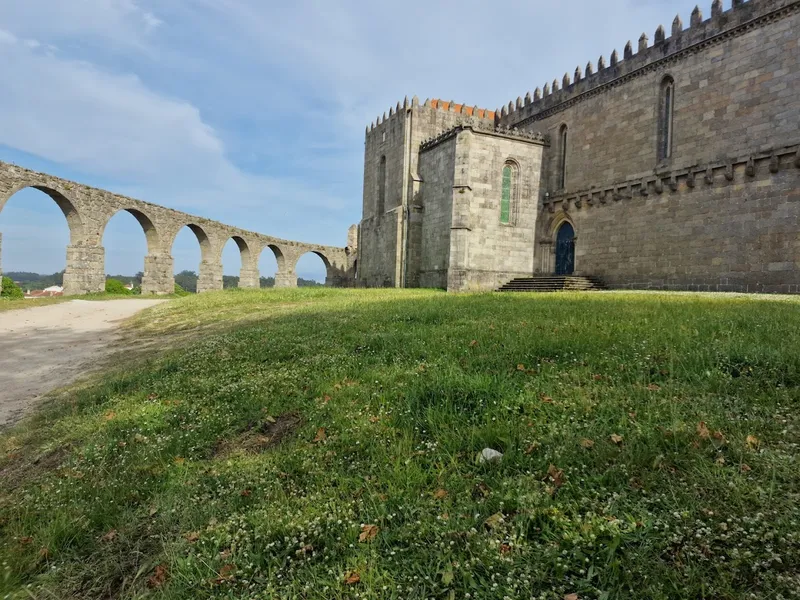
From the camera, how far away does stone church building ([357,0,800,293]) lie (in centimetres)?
1594

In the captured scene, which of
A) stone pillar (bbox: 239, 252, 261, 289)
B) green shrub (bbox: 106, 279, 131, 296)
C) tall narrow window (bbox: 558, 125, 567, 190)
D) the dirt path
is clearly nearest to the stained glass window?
tall narrow window (bbox: 558, 125, 567, 190)

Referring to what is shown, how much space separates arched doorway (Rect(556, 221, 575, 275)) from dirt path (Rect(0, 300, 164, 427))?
19.9 metres

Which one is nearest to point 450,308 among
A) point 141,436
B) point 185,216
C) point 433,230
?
point 141,436

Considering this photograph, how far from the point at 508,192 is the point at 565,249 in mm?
4173

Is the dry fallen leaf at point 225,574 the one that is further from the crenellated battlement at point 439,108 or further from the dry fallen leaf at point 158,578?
the crenellated battlement at point 439,108

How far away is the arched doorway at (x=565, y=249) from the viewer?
23.5 m

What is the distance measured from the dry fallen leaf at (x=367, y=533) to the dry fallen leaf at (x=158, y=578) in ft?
3.71

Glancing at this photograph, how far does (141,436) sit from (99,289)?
93.3 ft

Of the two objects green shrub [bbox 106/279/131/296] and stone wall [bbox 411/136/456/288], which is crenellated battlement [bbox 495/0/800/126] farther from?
green shrub [bbox 106/279/131/296]

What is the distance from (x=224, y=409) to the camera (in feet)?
16.0

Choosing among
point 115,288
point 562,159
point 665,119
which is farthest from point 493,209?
point 115,288

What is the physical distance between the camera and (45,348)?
10180mm

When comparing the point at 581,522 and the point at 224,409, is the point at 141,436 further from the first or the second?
the point at 581,522

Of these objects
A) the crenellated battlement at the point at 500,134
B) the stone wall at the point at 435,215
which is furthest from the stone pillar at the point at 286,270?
the crenellated battlement at the point at 500,134
